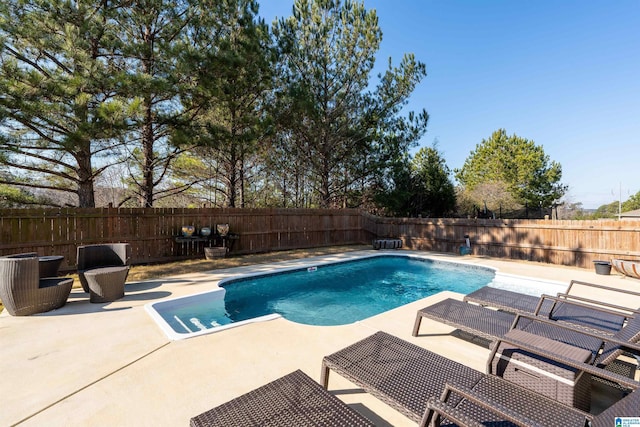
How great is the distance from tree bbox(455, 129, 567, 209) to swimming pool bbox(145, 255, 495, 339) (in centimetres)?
2010

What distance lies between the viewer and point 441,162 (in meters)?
18.9

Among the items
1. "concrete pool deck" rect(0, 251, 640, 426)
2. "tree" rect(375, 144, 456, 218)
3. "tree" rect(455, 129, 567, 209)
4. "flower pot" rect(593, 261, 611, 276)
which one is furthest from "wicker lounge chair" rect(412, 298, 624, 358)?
"tree" rect(455, 129, 567, 209)

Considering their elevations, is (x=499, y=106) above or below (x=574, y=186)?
above

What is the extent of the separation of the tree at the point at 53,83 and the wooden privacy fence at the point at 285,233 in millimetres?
1721

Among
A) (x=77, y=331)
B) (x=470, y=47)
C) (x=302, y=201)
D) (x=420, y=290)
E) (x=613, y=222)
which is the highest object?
(x=470, y=47)

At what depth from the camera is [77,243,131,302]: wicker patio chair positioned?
15.0ft

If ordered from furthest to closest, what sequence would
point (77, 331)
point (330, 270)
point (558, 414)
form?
point (330, 270) < point (77, 331) < point (558, 414)

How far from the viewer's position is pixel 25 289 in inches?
156

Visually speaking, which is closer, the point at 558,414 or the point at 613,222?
the point at 558,414

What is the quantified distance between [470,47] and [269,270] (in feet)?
43.8

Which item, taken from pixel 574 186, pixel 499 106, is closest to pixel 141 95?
pixel 499 106

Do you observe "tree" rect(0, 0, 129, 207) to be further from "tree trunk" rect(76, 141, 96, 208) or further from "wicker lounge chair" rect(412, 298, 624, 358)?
"wicker lounge chair" rect(412, 298, 624, 358)

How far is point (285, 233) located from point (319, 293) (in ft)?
16.6

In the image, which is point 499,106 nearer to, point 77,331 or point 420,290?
point 420,290
